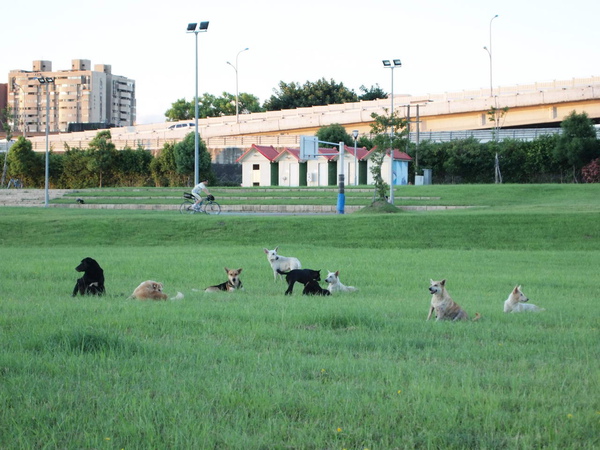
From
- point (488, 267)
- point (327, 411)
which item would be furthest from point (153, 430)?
point (488, 267)

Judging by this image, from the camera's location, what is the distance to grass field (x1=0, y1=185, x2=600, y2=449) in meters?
4.53

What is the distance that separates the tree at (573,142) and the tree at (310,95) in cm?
4723

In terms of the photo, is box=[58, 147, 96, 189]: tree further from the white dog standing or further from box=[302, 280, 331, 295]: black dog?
box=[302, 280, 331, 295]: black dog

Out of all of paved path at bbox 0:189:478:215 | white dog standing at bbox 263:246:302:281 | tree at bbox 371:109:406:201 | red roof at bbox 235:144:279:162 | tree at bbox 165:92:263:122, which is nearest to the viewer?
white dog standing at bbox 263:246:302:281

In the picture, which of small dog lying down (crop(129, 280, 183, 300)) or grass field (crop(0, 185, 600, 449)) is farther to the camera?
small dog lying down (crop(129, 280, 183, 300))

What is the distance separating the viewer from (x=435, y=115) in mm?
79938

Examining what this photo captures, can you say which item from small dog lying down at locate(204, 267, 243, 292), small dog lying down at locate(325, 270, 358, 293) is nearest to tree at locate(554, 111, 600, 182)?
small dog lying down at locate(325, 270, 358, 293)

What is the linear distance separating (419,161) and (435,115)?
13.6m

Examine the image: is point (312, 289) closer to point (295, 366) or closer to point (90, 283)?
point (90, 283)

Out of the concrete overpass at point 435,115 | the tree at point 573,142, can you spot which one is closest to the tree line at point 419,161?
the tree at point 573,142

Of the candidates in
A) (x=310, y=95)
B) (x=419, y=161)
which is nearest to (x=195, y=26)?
(x=419, y=161)

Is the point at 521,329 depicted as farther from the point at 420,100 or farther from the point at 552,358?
the point at 420,100

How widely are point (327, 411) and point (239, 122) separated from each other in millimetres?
91664

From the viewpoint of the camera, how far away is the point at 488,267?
16734 millimetres
